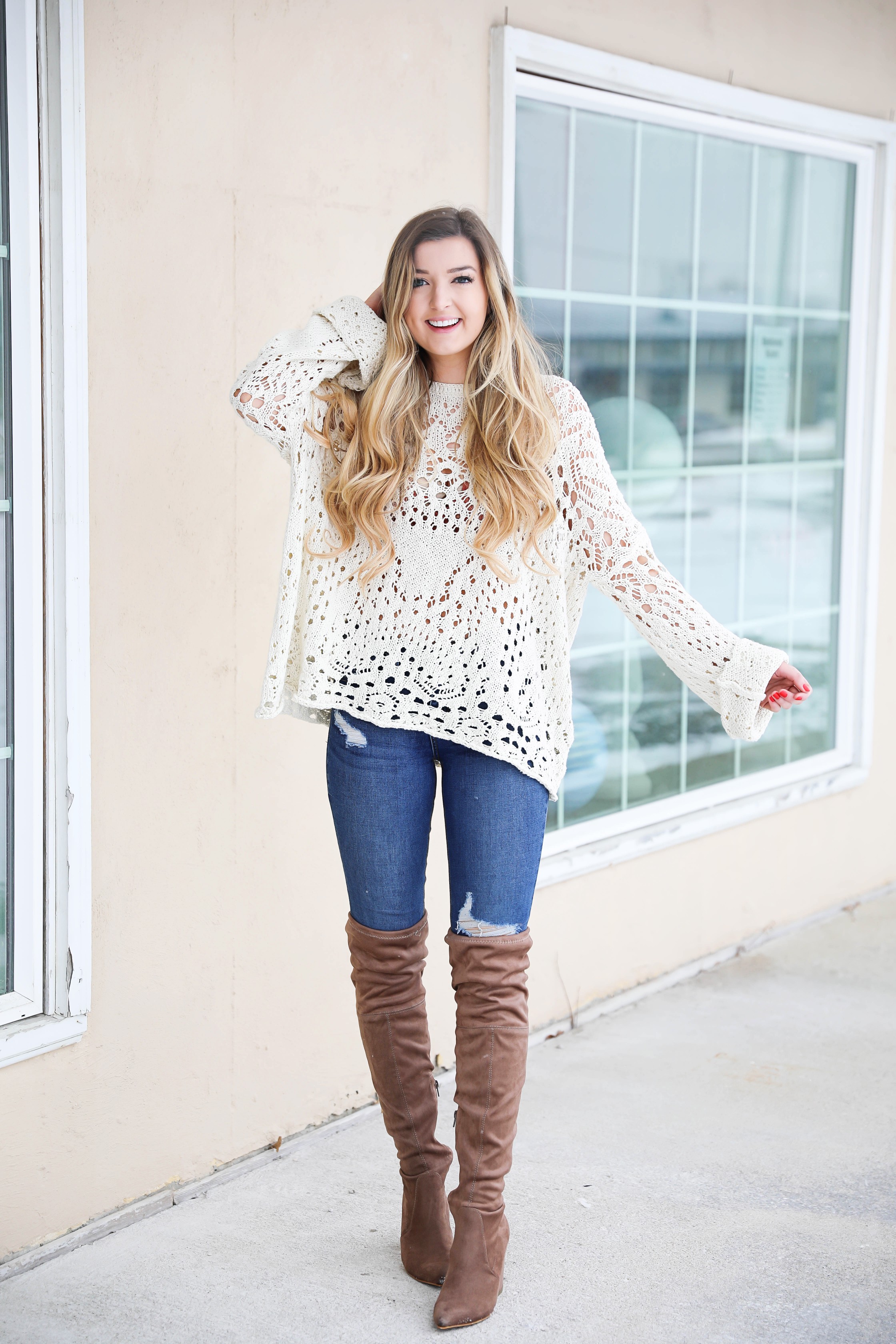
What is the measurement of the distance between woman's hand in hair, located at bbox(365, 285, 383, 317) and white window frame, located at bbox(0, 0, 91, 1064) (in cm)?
48

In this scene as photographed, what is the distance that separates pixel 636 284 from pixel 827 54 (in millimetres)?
1034

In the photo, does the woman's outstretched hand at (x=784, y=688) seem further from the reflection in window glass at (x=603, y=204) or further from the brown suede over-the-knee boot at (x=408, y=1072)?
the reflection in window glass at (x=603, y=204)

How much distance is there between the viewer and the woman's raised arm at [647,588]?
204 centimetres

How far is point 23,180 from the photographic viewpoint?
6.97 ft

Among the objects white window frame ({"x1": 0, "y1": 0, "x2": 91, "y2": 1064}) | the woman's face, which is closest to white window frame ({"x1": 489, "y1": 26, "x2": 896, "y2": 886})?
the woman's face

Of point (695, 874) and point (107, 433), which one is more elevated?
point (107, 433)

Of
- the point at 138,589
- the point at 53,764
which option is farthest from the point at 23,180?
the point at 53,764

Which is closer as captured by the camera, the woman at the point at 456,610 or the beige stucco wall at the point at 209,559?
the woman at the point at 456,610

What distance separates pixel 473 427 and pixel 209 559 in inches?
27.0

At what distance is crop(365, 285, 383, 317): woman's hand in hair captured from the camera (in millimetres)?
2127

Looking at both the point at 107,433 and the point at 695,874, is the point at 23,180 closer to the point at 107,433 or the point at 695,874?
the point at 107,433

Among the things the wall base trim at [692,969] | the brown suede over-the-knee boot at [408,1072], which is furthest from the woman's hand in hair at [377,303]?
the wall base trim at [692,969]

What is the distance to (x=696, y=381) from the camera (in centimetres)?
365

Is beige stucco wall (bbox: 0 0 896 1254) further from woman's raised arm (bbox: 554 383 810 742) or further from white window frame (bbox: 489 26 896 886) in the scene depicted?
woman's raised arm (bbox: 554 383 810 742)
